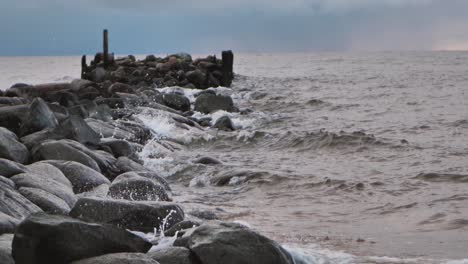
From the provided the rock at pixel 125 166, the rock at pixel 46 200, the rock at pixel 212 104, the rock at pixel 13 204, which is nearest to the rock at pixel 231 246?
the rock at pixel 13 204

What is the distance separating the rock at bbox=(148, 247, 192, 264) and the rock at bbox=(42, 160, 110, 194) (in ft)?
9.98

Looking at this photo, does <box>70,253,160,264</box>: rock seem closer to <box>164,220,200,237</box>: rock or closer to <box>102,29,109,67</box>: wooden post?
<box>164,220,200,237</box>: rock

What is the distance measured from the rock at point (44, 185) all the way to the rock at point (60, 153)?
5.50 feet

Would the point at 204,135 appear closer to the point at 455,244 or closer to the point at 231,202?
the point at 231,202

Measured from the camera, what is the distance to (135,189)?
297 inches

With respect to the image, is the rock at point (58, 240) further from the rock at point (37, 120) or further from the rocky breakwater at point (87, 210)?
the rock at point (37, 120)

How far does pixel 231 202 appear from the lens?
9.16m

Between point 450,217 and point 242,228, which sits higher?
point 242,228

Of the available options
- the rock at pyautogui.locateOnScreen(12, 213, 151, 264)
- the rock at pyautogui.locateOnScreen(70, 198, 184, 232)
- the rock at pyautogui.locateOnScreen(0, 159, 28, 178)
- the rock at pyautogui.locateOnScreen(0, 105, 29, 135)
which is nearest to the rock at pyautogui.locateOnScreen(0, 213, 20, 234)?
the rock at pyautogui.locateOnScreen(12, 213, 151, 264)

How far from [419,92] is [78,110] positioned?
1889cm

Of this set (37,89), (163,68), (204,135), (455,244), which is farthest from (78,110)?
(163,68)

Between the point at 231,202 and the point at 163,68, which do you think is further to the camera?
the point at 163,68

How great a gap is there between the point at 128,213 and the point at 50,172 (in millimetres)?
1682

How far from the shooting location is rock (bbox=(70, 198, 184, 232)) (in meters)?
5.87
